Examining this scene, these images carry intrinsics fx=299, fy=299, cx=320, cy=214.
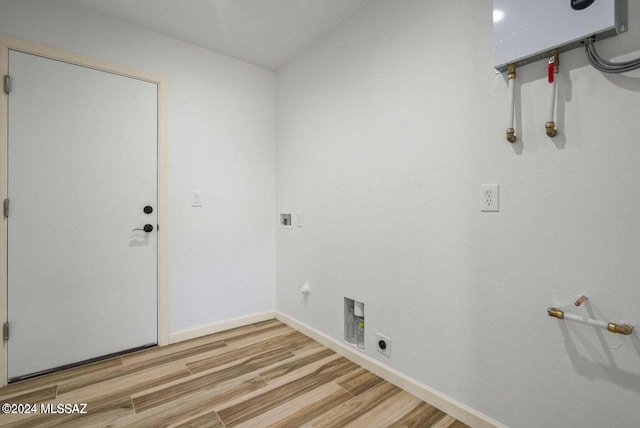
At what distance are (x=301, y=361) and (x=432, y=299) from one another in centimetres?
107

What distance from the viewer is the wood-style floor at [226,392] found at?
60.7 inches

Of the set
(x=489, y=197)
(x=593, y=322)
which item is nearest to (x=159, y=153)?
(x=489, y=197)

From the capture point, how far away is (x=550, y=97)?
1203mm

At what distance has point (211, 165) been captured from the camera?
2.62 meters

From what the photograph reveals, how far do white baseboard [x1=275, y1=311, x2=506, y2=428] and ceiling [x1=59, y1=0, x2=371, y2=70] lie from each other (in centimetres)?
239

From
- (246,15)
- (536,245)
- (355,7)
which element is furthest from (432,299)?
(246,15)

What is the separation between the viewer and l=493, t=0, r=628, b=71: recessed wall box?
104 cm

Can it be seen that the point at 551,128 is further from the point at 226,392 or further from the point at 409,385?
the point at 226,392

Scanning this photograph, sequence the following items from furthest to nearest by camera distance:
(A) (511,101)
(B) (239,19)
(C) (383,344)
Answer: (B) (239,19)
(C) (383,344)
(A) (511,101)

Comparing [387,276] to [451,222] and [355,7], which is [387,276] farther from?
[355,7]

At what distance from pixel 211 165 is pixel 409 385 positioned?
2.23 metres

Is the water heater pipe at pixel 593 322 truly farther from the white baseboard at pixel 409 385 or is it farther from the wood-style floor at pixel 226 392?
the wood-style floor at pixel 226 392

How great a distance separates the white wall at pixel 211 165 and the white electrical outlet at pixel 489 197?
2.00 metres

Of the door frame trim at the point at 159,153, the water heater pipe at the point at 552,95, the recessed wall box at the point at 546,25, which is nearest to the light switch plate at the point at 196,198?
the door frame trim at the point at 159,153
